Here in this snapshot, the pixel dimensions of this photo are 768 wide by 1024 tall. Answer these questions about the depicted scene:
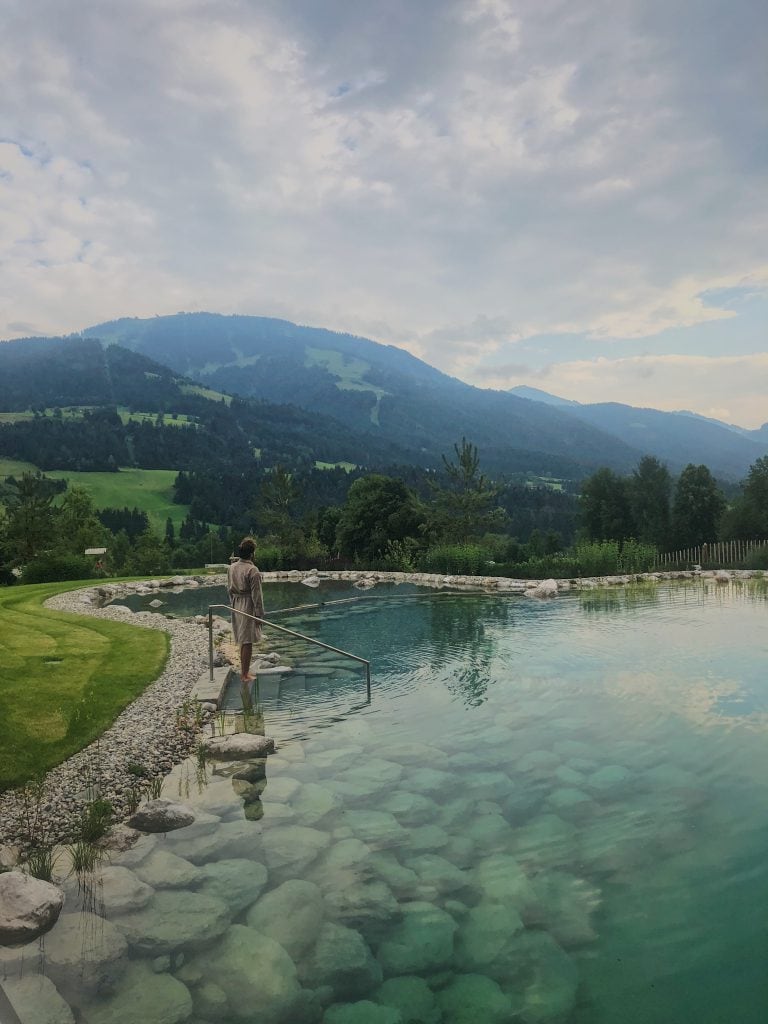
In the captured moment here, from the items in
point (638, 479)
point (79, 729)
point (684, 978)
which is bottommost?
point (684, 978)

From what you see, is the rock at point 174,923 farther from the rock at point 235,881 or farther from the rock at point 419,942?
the rock at point 419,942

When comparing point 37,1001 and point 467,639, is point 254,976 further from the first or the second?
point 467,639

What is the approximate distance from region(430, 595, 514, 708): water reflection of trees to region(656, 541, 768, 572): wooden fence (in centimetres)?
1181

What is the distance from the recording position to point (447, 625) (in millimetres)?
19234

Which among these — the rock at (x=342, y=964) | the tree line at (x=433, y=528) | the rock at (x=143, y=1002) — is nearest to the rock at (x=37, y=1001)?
the rock at (x=143, y=1002)

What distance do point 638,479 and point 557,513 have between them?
61.7 meters

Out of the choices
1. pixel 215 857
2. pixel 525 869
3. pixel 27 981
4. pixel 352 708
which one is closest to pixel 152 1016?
pixel 27 981

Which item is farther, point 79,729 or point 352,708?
point 352,708

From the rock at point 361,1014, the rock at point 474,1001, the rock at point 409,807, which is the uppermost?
the rock at point 409,807

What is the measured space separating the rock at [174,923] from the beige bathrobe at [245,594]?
21.6 ft

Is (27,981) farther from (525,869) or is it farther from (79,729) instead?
(79,729)

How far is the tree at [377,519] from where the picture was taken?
129ft

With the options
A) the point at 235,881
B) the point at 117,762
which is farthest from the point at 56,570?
the point at 235,881

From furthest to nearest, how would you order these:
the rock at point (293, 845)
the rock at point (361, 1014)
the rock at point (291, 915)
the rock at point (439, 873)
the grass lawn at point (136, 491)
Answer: the grass lawn at point (136, 491)
the rock at point (293, 845)
the rock at point (439, 873)
the rock at point (291, 915)
the rock at point (361, 1014)
